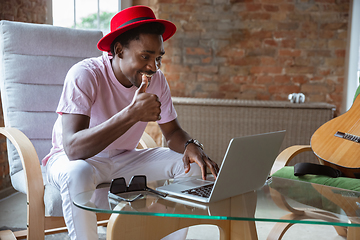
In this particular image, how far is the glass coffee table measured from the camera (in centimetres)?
84

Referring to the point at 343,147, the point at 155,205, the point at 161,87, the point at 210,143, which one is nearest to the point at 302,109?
the point at 210,143

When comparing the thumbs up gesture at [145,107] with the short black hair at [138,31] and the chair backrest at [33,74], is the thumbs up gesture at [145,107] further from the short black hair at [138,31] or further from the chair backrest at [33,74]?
the chair backrest at [33,74]

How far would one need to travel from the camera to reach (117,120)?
4.12 feet

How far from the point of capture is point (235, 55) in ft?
11.5

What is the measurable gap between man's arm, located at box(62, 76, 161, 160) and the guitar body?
31.8 inches

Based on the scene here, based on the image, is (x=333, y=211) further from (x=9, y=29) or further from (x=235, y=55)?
(x=235, y=55)

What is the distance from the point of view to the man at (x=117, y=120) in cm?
123

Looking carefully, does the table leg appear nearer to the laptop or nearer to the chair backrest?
the laptop

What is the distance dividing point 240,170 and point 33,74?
4.16ft

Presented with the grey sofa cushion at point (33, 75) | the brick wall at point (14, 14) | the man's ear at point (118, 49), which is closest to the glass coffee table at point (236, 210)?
the man's ear at point (118, 49)

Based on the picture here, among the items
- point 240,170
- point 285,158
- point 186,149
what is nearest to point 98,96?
point 186,149

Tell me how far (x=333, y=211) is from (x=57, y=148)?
1106 millimetres

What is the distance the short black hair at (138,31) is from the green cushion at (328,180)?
791mm

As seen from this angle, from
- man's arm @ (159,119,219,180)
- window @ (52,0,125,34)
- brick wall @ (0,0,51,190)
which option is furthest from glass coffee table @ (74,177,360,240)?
window @ (52,0,125,34)
